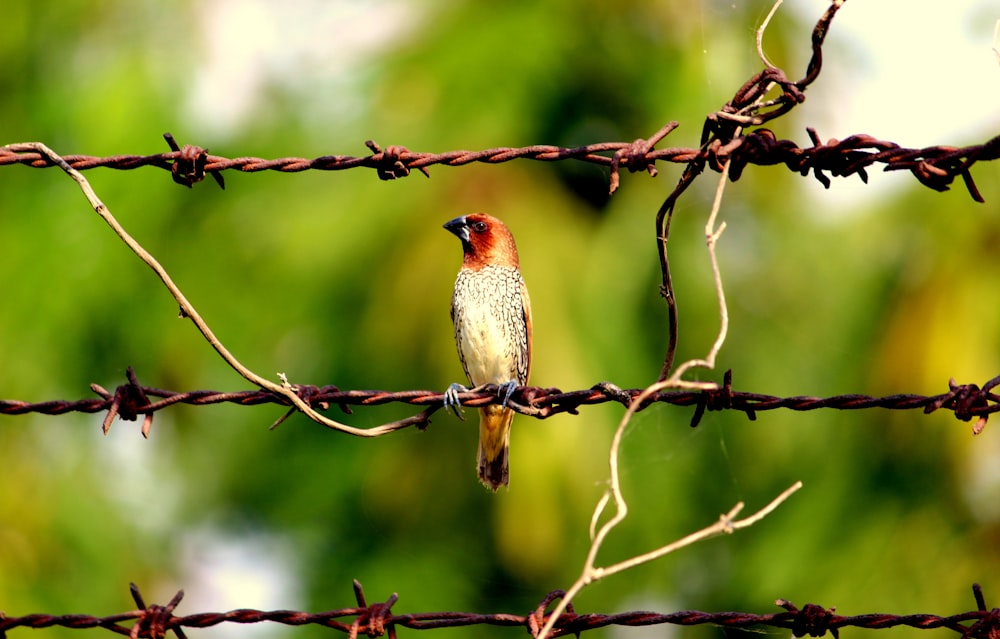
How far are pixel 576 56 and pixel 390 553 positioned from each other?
16.0 ft

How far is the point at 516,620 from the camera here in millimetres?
3379

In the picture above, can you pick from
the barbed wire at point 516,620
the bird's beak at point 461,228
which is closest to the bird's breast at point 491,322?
the bird's beak at point 461,228

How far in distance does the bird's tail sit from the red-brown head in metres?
0.69

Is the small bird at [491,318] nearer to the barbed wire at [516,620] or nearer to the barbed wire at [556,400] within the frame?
the barbed wire at [556,400]

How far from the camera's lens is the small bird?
18.8ft

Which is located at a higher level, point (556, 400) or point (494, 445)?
point (494, 445)

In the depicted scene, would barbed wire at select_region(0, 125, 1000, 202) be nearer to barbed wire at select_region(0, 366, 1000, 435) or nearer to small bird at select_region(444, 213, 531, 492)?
barbed wire at select_region(0, 366, 1000, 435)

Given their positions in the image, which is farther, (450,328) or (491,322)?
(450,328)

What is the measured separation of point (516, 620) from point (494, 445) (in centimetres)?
233

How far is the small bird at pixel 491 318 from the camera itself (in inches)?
226

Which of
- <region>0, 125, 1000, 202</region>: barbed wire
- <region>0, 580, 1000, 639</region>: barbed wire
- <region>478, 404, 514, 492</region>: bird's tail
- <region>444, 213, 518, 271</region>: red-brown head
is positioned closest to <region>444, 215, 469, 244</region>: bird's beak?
<region>444, 213, 518, 271</region>: red-brown head

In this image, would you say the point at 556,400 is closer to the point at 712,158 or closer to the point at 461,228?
the point at 712,158

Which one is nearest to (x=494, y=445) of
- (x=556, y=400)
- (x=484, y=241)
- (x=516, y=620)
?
(x=484, y=241)

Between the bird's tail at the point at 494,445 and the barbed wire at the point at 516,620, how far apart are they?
2.13 meters
